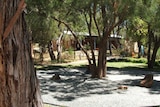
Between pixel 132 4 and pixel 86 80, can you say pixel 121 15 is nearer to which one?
pixel 132 4

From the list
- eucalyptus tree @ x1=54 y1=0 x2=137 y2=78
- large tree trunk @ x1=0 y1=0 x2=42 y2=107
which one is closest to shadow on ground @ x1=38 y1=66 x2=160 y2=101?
eucalyptus tree @ x1=54 y1=0 x2=137 y2=78

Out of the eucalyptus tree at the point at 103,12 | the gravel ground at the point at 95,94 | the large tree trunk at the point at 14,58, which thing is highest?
the eucalyptus tree at the point at 103,12

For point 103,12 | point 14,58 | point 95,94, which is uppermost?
point 103,12

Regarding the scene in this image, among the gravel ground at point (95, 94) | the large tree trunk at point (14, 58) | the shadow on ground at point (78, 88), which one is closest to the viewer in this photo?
the large tree trunk at point (14, 58)

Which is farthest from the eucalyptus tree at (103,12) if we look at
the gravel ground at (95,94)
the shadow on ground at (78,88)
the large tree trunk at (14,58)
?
the large tree trunk at (14,58)

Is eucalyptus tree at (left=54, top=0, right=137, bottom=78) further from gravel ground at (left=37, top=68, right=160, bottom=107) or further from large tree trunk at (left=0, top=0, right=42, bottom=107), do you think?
large tree trunk at (left=0, top=0, right=42, bottom=107)

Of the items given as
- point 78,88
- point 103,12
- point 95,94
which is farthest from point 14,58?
point 103,12

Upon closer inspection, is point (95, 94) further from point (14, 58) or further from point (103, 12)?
point (14, 58)

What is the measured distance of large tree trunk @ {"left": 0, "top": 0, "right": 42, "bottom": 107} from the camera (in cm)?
343

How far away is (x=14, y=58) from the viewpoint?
3.49 meters

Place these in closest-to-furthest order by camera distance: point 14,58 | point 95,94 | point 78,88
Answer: point 14,58 < point 95,94 < point 78,88

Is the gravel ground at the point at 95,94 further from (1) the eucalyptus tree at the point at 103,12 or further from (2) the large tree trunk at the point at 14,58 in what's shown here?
(2) the large tree trunk at the point at 14,58

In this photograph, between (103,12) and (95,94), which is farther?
(103,12)

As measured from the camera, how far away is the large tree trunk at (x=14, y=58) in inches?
135
